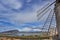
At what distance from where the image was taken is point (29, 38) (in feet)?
48.8

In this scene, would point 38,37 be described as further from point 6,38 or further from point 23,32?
point 6,38

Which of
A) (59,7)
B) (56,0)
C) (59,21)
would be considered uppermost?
(56,0)

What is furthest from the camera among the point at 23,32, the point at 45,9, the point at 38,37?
the point at 23,32

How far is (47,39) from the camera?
50.4 ft

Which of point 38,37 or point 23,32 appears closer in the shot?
point 38,37

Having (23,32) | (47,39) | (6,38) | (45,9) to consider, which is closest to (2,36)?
(6,38)

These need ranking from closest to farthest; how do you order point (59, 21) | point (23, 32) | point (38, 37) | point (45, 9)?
point (59, 21) → point (45, 9) → point (38, 37) → point (23, 32)

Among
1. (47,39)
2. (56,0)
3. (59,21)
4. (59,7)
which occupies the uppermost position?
(56,0)

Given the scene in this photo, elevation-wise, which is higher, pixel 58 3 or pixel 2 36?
pixel 58 3

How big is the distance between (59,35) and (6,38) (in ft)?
30.9

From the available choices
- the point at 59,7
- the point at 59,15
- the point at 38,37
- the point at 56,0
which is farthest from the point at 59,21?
the point at 38,37

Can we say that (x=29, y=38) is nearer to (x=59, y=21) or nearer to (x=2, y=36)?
(x=2, y=36)

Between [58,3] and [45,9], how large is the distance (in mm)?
971

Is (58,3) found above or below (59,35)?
above
